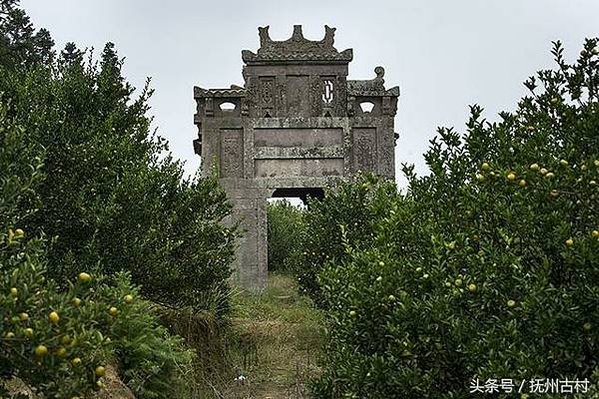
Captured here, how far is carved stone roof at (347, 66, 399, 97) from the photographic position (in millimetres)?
21156

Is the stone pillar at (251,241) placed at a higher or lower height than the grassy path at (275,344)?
higher

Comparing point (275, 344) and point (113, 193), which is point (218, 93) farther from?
point (113, 193)

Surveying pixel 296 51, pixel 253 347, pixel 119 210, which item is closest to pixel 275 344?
pixel 253 347

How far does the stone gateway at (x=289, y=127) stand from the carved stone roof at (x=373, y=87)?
0.03 metres

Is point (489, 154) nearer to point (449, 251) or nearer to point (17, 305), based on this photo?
point (449, 251)

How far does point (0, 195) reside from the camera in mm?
5367

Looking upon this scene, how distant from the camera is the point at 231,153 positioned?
21156 mm

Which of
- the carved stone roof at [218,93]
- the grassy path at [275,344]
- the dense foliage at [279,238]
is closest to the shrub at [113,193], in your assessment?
the grassy path at [275,344]

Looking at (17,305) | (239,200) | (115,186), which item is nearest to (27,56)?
(239,200)

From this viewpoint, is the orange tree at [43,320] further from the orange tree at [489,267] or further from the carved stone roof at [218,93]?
the carved stone roof at [218,93]

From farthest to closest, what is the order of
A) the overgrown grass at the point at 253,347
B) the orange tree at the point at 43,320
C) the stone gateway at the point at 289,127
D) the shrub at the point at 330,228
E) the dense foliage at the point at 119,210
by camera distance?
the stone gateway at the point at 289,127, the shrub at the point at 330,228, the overgrown grass at the point at 253,347, the dense foliage at the point at 119,210, the orange tree at the point at 43,320

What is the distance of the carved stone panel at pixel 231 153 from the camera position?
21.1 metres

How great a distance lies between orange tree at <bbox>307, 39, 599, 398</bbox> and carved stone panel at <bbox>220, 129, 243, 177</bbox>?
13.3 metres

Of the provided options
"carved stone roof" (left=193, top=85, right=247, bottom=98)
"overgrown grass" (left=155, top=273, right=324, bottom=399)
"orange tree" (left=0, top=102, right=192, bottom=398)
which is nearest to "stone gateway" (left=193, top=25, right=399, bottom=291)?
"carved stone roof" (left=193, top=85, right=247, bottom=98)
